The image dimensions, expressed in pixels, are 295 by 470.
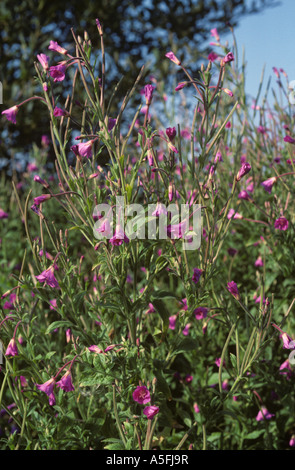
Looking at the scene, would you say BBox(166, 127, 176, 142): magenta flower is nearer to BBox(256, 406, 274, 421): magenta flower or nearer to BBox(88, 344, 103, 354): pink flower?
BBox(88, 344, 103, 354): pink flower

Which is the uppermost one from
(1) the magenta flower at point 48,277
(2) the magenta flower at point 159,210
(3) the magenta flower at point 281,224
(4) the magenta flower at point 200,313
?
(2) the magenta flower at point 159,210

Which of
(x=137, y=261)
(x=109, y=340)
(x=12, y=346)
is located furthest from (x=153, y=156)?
(x=12, y=346)

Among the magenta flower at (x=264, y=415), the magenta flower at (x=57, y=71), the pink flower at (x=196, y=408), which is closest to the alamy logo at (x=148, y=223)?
the magenta flower at (x=57, y=71)

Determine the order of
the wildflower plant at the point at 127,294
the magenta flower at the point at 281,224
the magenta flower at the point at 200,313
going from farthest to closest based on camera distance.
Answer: the magenta flower at the point at 281,224
the magenta flower at the point at 200,313
the wildflower plant at the point at 127,294

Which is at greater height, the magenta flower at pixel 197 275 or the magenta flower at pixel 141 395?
the magenta flower at pixel 197 275

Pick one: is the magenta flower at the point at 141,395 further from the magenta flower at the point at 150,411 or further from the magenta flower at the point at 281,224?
the magenta flower at the point at 281,224

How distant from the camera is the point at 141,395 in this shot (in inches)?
57.4

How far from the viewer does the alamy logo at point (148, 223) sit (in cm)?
138

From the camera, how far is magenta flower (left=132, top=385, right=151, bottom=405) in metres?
1.45

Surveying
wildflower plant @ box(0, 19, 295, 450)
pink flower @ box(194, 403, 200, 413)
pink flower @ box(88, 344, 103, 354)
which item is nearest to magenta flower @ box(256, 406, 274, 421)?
wildflower plant @ box(0, 19, 295, 450)

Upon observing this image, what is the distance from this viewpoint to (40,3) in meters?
5.00

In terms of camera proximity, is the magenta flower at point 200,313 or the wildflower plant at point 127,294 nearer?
the wildflower plant at point 127,294

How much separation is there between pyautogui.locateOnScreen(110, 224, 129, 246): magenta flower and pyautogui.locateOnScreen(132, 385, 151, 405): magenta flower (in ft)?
1.39
